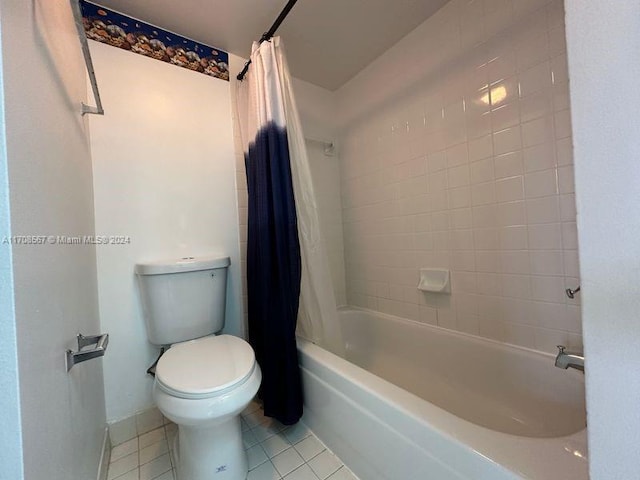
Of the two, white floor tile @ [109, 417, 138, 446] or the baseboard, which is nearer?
the baseboard

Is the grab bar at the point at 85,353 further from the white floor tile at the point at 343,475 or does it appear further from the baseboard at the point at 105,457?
the white floor tile at the point at 343,475

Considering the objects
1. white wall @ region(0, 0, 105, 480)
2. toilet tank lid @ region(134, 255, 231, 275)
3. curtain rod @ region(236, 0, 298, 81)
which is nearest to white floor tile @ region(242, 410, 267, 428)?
white wall @ region(0, 0, 105, 480)

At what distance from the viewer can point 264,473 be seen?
0.98 m

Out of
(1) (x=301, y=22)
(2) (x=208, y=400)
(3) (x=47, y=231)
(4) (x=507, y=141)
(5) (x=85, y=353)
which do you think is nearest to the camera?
(3) (x=47, y=231)

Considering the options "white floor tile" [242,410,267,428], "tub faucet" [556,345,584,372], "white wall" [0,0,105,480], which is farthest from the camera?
"white floor tile" [242,410,267,428]

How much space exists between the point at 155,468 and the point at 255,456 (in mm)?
393

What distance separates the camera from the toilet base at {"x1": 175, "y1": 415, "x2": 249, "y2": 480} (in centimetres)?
91

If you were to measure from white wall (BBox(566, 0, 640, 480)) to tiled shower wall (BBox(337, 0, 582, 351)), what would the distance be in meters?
0.87

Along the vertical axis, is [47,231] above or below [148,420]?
above

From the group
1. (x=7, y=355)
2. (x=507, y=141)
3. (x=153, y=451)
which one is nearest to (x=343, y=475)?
(x=153, y=451)

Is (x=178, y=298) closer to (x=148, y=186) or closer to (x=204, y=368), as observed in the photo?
(x=204, y=368)

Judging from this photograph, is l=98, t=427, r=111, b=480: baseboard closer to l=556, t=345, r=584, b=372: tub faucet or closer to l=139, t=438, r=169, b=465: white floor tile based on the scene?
l=139, t=438, r=169, b=465: white floor tile

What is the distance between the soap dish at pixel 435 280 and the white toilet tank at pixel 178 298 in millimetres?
1134

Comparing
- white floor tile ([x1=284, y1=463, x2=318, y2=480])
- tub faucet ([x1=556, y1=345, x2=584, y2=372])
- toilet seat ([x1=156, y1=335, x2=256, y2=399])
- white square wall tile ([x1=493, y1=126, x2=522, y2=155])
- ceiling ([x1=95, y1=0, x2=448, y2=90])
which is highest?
ceiling ([x1=95, y1=0, x2=448, y2=90])
